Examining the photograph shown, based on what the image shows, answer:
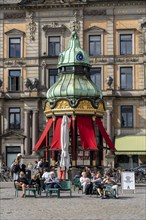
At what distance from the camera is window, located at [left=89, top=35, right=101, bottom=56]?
2020 inches

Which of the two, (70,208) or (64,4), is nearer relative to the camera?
(70,208)

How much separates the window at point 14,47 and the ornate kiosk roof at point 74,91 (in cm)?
1931

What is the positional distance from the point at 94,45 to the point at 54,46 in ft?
12.7

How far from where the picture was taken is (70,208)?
18.7m

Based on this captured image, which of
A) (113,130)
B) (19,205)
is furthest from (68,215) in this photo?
(113,130)

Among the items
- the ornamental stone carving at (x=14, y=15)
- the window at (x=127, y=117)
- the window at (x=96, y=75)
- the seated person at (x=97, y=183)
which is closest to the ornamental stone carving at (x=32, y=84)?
the window at (x=96, y=75)

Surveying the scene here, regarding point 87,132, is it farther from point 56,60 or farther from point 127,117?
point 56,60

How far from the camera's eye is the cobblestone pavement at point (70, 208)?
16141mm

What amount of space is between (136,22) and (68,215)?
1449 inches

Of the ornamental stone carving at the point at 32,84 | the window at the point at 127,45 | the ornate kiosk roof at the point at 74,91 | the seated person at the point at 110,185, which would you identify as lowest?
the seated person at the point at 110,185

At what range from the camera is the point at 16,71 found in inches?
2044

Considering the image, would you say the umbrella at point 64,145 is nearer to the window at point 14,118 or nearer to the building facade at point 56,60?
the building facade at point 56,60

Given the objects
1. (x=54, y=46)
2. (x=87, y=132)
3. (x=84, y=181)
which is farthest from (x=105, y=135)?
(x=54, y=46)

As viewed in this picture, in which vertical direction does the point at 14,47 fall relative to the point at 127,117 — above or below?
above
